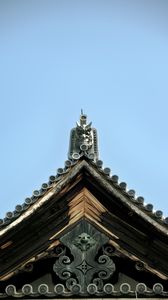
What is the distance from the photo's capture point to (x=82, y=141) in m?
13.0

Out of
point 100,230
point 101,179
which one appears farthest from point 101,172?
point 100,230

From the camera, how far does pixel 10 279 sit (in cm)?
1090

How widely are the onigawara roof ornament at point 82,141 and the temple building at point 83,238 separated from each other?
75 mm

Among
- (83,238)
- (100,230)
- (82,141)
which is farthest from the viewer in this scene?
(82,141)

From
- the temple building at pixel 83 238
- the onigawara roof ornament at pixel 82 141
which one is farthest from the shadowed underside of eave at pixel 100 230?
the onigawara roof ornament at pixel 82 141

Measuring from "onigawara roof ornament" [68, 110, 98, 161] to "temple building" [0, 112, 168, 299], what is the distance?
75 mm

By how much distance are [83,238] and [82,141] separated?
7.81 feet

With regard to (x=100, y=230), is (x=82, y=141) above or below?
above

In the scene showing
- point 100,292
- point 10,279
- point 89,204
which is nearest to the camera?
point 100,292

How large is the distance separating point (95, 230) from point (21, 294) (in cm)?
179

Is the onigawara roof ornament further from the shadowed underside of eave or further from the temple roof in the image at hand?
the shadowed underside of eave

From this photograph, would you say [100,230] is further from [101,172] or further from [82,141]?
[82,141]

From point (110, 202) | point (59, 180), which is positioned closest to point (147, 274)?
point (110, 202)

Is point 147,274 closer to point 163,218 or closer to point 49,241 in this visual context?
point 163,218
